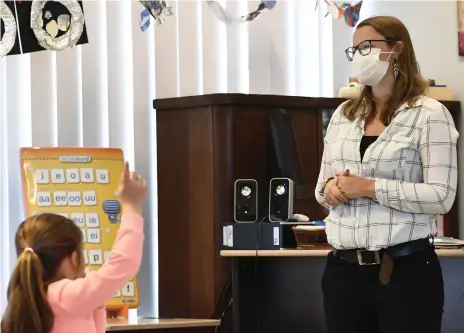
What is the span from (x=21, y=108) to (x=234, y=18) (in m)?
1.05

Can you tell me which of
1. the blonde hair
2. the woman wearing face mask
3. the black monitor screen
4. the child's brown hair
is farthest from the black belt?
the black monitor screen

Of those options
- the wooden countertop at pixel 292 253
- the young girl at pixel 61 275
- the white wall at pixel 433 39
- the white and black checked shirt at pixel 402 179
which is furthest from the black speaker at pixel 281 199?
the young girl at pixel 61 275

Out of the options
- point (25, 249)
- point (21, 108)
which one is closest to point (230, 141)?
point (21, 108)

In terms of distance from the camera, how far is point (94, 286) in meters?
1.80

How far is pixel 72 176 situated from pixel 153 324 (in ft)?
2.19

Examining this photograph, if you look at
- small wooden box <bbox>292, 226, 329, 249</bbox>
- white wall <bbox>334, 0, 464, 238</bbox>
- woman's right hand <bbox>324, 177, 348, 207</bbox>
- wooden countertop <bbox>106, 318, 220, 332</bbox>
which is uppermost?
white wall <bbox>334, 0, 464, 238</bbox>

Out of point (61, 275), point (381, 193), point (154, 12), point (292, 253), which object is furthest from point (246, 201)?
point (61, 275)

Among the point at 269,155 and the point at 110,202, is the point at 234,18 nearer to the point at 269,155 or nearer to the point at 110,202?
the point at 269,155

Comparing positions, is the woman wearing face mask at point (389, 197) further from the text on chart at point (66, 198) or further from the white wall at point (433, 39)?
the white wall at point (433, 39)

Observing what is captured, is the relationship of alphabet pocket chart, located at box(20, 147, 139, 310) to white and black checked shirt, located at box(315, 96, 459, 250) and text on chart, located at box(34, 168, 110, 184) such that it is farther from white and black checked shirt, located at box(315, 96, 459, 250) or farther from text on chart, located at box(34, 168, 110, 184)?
white and black checked shirt, located at box(315, 96, 459, 250)

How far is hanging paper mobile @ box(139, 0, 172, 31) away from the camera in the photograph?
360cm

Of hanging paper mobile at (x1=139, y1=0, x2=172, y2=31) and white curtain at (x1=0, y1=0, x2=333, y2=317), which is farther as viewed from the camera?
hanging paper mobile at (x1=139, y1=0, x2=172, y2=31)

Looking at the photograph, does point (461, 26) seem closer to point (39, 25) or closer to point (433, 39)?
point (433, 39)

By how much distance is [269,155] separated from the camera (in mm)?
3453
